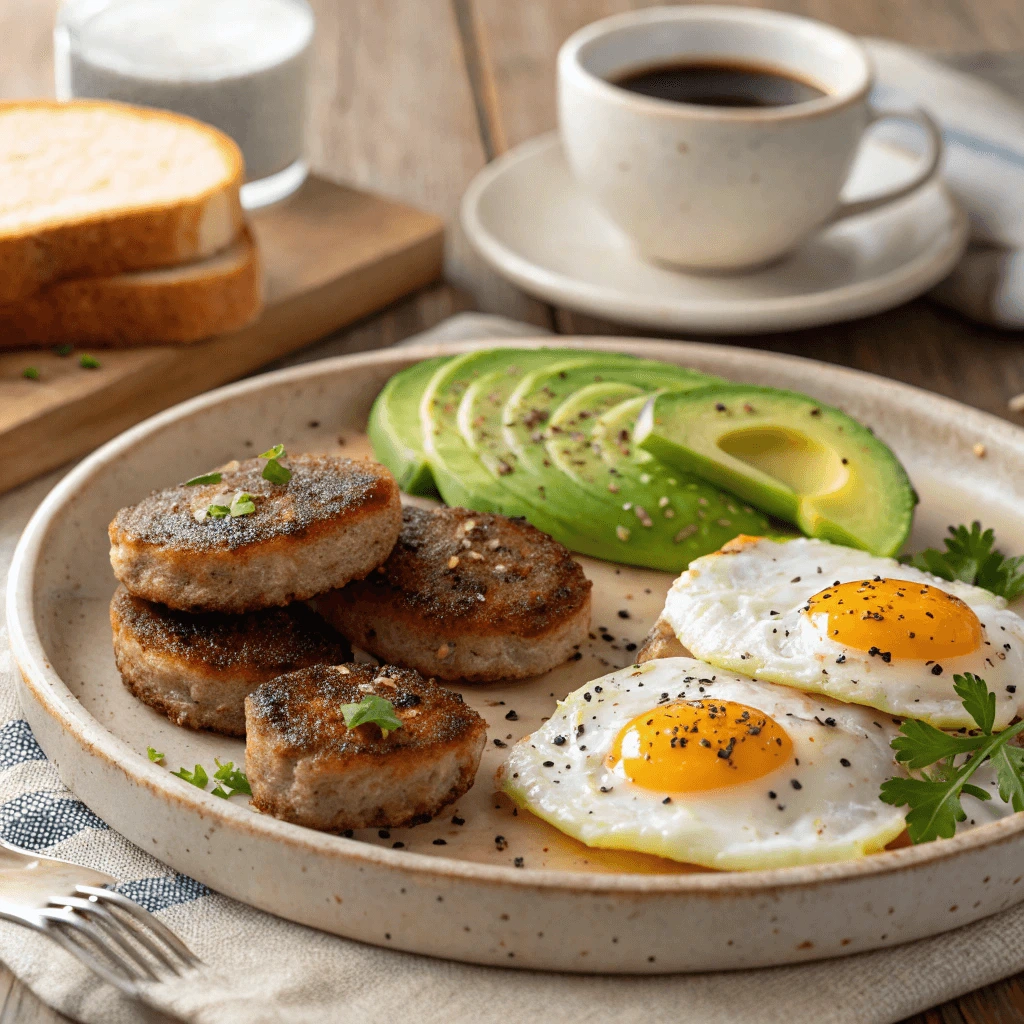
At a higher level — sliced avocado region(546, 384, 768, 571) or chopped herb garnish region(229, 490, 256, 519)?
chopped herb garnish region(229, 490, 256, 519)

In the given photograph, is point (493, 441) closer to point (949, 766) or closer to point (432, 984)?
point (949, 766)

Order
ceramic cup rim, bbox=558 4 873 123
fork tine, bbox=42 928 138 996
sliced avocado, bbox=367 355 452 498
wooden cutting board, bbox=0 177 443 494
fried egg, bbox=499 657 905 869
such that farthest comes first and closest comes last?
ceramic cup rim, bbox=558 4 873 123, wooden cutting board, bbox=0 177 443 494, sliced avocado, bbox=367 355 452 498, fried egg, bbox=499 657 905 869, fork tine, bbox=42 928 138 996

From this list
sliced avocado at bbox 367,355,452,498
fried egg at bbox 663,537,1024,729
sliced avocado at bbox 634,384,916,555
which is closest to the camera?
fried egg at bbox 663,537,1024,729

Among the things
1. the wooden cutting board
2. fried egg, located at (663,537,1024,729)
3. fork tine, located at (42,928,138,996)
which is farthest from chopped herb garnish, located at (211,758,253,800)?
the wooden cutting board

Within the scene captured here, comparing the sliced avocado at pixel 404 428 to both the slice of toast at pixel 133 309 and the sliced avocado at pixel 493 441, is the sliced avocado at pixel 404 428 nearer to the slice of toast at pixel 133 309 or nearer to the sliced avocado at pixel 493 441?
the sliced avocado at pixel 493 441

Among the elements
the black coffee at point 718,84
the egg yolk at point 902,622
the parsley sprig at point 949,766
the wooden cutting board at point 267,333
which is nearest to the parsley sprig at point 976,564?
the egg yolk at point 902,622

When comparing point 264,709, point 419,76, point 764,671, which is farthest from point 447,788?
point 419,76

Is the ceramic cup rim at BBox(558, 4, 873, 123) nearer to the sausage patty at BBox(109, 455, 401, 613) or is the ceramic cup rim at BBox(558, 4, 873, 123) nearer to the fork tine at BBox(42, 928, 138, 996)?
the sausage patty at BBox(109, 455, 401, 613)
